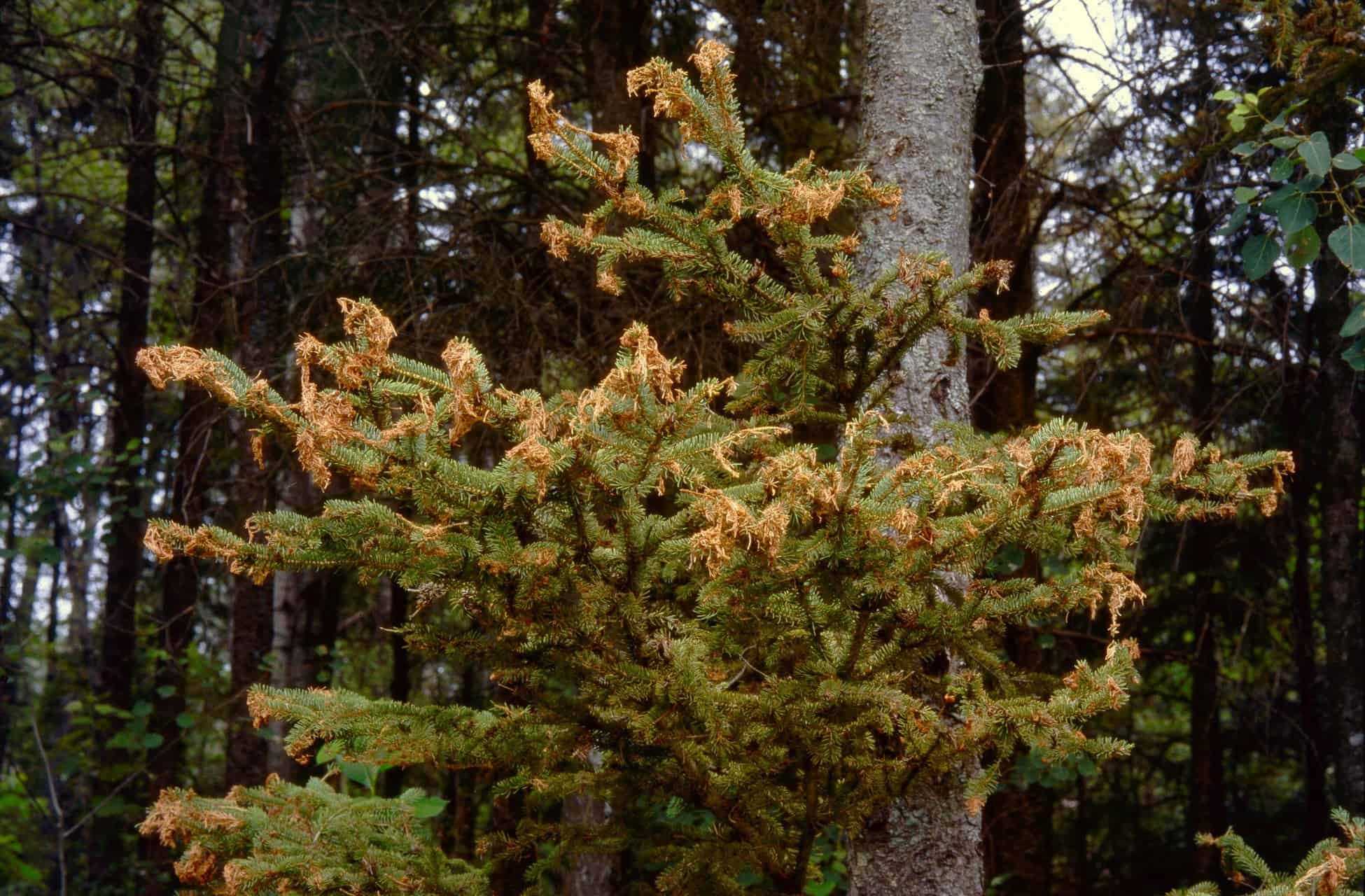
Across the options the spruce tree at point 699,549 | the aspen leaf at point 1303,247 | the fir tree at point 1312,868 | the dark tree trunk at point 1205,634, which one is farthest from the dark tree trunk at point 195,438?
the dark tree trunk at point 1205,634

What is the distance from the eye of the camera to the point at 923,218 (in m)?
3.25

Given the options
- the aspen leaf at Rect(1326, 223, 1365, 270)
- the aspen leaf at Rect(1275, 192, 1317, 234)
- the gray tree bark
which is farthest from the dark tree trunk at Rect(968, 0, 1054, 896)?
the gray tree bark

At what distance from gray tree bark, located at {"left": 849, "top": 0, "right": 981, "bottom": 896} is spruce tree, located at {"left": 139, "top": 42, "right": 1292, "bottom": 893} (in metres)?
0.14

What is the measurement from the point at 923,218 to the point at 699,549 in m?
2.01

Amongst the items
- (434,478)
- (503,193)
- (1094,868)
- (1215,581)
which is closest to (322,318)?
(503,193)

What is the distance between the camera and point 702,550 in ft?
5.34

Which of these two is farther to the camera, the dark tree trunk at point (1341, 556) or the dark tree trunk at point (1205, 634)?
the dark tree trunk at point (1205, 634)

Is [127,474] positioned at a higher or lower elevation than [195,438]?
higher

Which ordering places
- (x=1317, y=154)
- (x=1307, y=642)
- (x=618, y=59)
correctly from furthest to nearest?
(x=1307, y=642), (x=618, y=59), (x=1317, y=154)

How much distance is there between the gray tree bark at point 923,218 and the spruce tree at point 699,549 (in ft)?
0.45

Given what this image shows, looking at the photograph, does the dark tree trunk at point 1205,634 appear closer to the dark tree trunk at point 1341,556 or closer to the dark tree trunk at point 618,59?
the dark tree trunk at point 1341,556

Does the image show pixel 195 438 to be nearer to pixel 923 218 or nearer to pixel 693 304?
pixel 693 304

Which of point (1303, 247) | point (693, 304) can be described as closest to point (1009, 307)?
point (693, 304)

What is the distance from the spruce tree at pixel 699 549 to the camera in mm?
1799
